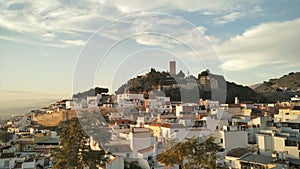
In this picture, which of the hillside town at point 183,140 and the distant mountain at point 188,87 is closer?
the hillside town at point 183,140

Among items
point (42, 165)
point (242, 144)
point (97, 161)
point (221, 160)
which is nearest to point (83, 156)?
point (97, 161)

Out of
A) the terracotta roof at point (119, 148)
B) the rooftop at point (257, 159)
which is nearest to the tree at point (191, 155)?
the rooftop at point (257, 159)

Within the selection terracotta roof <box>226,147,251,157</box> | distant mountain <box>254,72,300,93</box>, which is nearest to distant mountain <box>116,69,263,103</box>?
distant mountain <box>254,72,300,93</box>

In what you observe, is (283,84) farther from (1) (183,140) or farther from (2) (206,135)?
(1) (183,140)

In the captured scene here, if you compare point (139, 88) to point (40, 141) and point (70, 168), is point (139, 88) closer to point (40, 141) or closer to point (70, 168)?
point (40, 141)

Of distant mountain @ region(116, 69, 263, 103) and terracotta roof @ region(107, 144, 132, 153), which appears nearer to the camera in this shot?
terracotta roof @ region(107, 144, 132, 153)

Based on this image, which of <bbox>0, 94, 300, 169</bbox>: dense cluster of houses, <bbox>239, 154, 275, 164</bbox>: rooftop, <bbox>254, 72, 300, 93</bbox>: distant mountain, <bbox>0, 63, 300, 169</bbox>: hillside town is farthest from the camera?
<bbox>254, 72, 300, 93</bbox>: distant mountain

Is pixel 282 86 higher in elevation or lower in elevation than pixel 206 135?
higher

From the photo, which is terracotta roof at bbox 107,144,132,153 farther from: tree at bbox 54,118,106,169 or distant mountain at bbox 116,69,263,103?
distant mountain at bbox 116,69,263,103

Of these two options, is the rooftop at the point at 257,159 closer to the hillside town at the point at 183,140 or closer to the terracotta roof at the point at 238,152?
the hillside town at the point at 183,140

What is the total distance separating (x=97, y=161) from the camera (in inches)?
211

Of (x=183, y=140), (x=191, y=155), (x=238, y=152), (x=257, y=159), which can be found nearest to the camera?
(x=191, y=155)

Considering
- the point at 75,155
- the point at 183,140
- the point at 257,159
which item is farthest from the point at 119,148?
the point at 257,159

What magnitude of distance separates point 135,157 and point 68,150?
2119 mm
